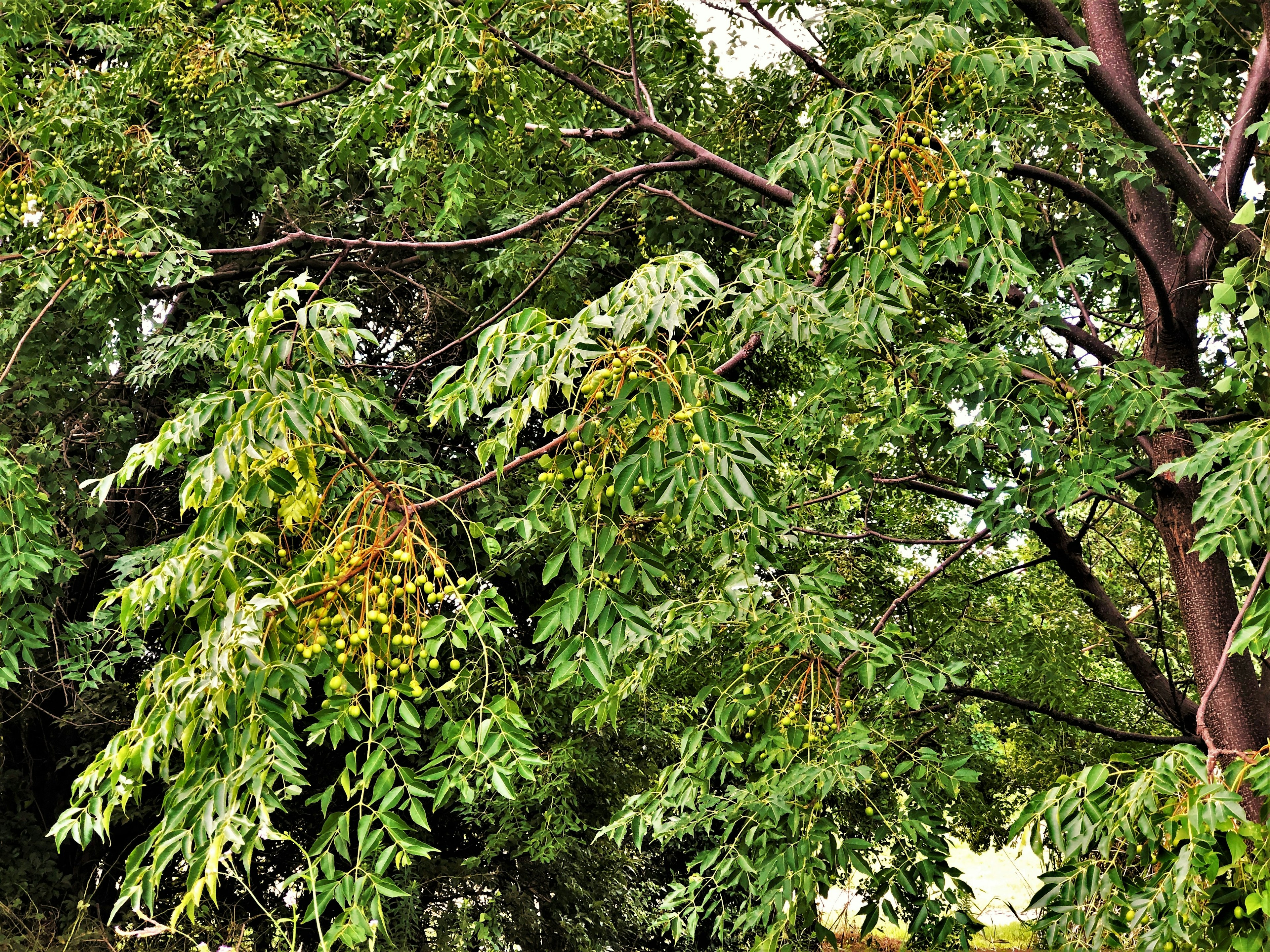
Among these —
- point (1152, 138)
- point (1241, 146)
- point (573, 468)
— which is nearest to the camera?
point (573, 468)

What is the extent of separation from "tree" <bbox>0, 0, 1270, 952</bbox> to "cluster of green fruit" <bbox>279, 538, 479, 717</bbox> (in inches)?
0.6

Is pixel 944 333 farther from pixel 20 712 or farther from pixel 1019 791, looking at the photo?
pixel 20 712

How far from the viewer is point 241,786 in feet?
5.98

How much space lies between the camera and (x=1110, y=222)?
387 cm

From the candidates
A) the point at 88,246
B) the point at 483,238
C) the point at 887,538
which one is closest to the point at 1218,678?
the point at 887,538

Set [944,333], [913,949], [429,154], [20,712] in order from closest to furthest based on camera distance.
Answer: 1. [944,333]
2. [429,154]
3. [20,712]
4. [913,949]

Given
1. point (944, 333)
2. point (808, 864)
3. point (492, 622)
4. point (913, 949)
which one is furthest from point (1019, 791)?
point (492, 622)

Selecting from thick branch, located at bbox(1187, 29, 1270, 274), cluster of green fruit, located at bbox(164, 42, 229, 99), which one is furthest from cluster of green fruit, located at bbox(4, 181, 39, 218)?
thick branch, located at bbox(1187, 29, 1270, 274)

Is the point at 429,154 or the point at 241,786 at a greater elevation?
the point at 429,154

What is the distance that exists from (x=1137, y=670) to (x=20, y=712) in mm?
5632

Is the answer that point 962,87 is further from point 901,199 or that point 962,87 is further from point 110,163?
point 110,163

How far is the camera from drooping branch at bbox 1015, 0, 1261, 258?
3.31m

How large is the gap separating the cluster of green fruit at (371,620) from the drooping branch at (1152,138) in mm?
2606

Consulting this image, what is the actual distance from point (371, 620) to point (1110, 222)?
317 centimetres
